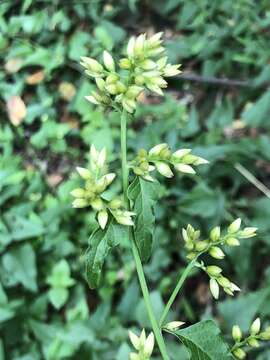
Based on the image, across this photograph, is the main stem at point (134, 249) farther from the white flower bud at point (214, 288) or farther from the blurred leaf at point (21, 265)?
the blurred leaf at point (21, 265)

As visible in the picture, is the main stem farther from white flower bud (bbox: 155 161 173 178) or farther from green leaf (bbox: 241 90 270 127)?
green leaf (bbox: 241 90 270 127)

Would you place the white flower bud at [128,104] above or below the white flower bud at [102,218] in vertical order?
above

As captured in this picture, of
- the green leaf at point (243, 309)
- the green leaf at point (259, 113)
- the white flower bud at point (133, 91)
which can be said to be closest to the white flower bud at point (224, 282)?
the white flower bud at point (133, 91)

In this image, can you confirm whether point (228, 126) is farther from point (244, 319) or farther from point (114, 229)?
point (114, 229)

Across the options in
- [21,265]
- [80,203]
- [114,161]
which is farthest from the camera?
[114,161]

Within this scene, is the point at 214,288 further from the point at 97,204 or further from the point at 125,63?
the point at 125,63

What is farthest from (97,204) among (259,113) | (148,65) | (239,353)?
(259,113)
